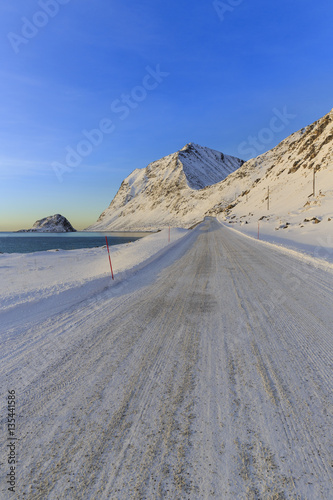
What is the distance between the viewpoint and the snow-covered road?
1.71 meters

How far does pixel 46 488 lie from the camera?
65.9 inches

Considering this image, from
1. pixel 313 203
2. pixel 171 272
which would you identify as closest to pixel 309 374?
pixel 171 272

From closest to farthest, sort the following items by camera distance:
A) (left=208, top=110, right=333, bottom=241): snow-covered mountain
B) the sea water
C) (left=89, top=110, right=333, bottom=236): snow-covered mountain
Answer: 1. (left=208, top=110, right=333, bottom=241): snow-covered mountain
2. (left=89, top=110, right=333, bottom=236): snow-covered mountain
3. the sea water

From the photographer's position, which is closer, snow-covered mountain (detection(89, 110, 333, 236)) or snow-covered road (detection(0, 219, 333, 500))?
snow-covered road (detection(0, 219, 333, 500))

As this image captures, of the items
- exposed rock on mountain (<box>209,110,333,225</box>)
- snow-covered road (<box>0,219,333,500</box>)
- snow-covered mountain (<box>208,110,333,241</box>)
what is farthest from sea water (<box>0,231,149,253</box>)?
snow-covered road (<box>0,219,333,500</box>)

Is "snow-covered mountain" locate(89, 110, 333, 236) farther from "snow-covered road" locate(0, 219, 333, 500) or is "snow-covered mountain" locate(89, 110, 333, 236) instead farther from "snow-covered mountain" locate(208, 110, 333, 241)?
"snow-covered road" locate(0, 219, 333, 500)

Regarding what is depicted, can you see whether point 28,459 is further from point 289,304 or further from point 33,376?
point 289,304

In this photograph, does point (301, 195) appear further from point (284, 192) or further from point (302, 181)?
point (284, 192)

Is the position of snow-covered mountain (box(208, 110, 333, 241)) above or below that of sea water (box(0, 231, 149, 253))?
above

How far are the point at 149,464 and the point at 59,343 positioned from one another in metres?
2.49

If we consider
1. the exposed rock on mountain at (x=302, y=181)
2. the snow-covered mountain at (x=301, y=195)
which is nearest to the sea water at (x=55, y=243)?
the snow-covered mountain at (x=301, y=195)

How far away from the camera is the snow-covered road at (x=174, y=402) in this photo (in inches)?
67.3

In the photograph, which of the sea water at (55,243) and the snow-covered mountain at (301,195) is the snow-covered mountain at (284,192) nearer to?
the snow-covered mountain at (301,195)

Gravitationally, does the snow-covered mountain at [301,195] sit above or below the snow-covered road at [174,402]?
above
